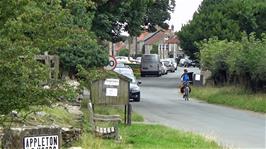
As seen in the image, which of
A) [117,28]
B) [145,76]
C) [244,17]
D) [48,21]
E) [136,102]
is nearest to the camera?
[48,21]

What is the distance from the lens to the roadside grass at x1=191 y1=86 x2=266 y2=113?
29.4 metres

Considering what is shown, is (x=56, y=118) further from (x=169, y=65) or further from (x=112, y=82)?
(x=169, y=65)

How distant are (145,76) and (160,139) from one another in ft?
178

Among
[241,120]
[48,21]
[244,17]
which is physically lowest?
[241,120]

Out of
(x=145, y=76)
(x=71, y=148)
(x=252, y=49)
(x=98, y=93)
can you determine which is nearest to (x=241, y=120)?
(x=98, y=93)

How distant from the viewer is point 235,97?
108 feet

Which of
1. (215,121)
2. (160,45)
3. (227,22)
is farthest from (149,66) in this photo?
(160,45)

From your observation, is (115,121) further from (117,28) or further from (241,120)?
(117,28)

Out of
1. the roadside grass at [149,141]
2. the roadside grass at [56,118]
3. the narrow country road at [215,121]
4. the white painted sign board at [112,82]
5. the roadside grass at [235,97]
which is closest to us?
the roadside grass at [56,118]

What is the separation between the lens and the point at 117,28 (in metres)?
36.6

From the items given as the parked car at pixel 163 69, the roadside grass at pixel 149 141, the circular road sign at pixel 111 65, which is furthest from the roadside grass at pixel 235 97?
the parked car at pixel 163 69

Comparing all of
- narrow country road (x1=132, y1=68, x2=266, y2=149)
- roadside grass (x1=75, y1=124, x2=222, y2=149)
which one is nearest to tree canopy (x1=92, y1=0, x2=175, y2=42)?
narrow country road (x1=132, y1=68, x2=266, y2=149)

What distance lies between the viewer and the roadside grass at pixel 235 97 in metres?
29.4

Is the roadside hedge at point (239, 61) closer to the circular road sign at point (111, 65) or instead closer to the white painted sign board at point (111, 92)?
the circular road sign at point (111, 65)
